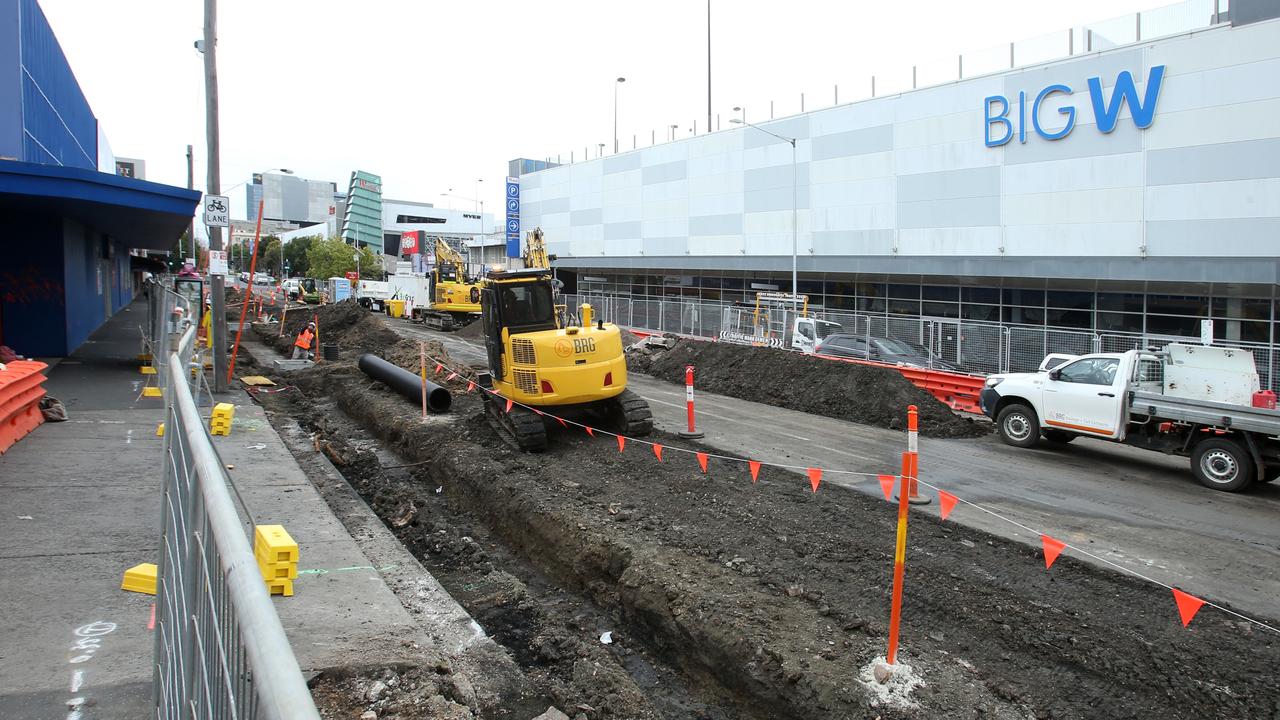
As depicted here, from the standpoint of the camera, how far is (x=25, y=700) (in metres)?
4.30

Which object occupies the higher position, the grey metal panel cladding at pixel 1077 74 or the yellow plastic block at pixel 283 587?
the grey metal panel cladding at pixel 1077 74

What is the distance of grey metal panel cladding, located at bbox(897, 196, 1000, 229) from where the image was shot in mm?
27641

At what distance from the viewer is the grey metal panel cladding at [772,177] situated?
1346 inches

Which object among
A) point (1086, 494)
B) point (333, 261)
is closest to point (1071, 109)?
point (1086, 494)

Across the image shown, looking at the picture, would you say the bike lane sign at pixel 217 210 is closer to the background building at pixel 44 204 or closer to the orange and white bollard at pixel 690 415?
the background building at pixel 44 204

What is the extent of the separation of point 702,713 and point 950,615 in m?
2.29

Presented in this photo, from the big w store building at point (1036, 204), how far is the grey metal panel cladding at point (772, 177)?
100mm

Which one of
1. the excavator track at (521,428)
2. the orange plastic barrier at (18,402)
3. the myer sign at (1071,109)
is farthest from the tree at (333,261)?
the orange plastic barrier at (18,402)

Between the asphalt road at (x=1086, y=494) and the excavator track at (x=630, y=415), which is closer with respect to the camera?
the asphalt road at (x=1086, y=494)

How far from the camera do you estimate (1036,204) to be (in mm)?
26312

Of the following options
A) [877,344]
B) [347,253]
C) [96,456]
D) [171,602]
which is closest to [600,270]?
[877,344]

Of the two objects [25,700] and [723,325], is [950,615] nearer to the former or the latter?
[25,700]

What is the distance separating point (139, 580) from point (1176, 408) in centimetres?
1344

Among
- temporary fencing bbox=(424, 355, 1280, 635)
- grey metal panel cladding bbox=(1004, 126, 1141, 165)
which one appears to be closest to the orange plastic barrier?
temporary fencing bbox=(424, 355, 1280, 635)
